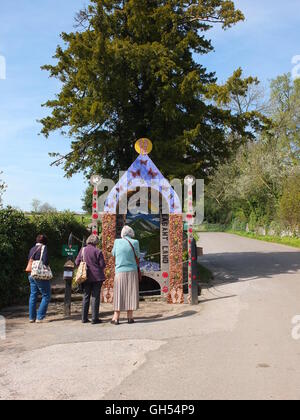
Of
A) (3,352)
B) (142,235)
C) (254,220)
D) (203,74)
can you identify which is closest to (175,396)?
(3,352)

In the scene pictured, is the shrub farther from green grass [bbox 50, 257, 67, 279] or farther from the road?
green grass [bbox 50, 257, 67, 279]

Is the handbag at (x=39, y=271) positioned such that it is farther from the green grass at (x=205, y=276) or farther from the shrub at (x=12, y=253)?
the green grass at (x=205, y=276)

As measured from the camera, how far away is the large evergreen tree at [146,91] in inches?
524

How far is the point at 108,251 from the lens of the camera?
11055mm

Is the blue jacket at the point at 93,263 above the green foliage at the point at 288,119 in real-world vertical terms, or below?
below

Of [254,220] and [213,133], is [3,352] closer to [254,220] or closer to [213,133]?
[213,133]

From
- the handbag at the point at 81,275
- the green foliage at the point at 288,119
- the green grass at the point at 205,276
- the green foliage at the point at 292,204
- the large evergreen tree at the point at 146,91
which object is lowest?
the green grass at the point at 205,276

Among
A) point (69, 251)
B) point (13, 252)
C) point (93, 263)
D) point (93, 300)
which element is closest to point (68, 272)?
point (69, 251)

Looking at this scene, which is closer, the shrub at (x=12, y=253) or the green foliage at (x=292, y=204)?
the shrub at (x=12, y=253)

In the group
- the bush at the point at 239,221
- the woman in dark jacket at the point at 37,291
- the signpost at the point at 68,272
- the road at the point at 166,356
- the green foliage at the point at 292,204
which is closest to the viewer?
the road at the point at 166,356

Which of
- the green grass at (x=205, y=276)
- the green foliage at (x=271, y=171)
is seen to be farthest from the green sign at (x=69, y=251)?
the green foliage at (x=271, y=171)

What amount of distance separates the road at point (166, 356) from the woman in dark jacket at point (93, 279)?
1.20ft

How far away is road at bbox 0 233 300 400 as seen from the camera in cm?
471

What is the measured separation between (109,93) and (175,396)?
10.8m
